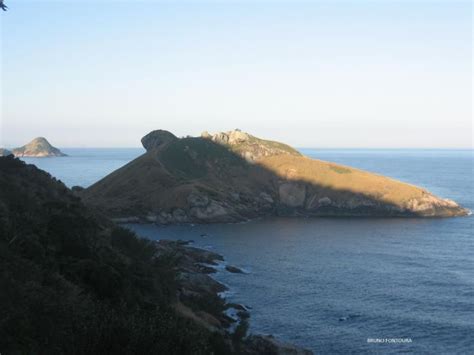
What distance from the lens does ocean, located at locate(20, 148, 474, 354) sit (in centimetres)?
7132

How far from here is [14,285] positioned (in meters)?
35.4

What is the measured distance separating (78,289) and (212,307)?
3481 centimetres

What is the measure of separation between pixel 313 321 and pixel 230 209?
117m

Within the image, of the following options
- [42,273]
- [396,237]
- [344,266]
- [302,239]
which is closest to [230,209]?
[302,239]

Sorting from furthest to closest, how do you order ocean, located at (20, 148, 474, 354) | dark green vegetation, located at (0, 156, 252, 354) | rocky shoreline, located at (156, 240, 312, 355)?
ocean, located at (20, 148, 474, 354) → rocky shoreline, located at (156, 240, 312, 355) → dark green vegetation, located at (0, 156, 252, 354)

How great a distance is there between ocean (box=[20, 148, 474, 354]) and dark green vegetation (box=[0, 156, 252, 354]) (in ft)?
41.2

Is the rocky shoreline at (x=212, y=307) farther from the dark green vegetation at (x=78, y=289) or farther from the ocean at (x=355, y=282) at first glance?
the ocean at (x=355, y=282)

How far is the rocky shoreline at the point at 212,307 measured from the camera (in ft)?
210

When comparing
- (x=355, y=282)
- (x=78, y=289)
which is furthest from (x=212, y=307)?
(x=78, y=289)

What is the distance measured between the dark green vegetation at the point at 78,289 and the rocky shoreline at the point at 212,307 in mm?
588

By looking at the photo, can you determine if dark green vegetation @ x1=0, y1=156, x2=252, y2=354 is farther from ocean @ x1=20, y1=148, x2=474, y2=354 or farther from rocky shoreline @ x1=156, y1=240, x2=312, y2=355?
ocean @ x1=20, y1=148, x2=474, y2=354

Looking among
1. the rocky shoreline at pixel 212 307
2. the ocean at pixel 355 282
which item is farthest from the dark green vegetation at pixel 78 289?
the ocean at pixel 355 282

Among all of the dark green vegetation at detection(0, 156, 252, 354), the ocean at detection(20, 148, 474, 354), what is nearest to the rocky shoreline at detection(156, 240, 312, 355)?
the dark green vegetation at detection(0, 156, 252, 354)

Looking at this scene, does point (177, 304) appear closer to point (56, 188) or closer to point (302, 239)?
point (56, 188)
